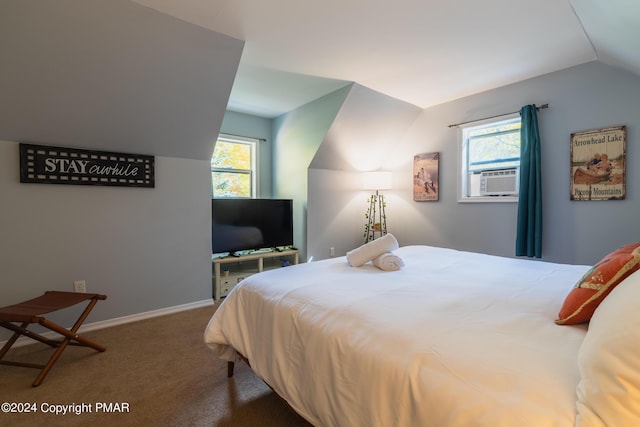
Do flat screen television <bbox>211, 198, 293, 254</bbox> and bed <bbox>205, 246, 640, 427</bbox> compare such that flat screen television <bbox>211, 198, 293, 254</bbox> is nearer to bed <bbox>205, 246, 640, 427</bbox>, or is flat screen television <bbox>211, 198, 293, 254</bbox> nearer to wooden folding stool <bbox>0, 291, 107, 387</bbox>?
wooden folding stool <bbox>0, 291, 107, 387</bbox>

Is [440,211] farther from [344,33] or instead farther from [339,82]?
[344,33]

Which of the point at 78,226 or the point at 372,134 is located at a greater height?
the point at 372,134

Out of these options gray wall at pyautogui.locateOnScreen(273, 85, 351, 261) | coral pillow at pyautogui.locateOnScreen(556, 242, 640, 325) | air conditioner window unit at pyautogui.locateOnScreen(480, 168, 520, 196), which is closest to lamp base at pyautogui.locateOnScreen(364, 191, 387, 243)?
gray wall at pyautogui.locateOnScreen(273, 85, 351, 261)

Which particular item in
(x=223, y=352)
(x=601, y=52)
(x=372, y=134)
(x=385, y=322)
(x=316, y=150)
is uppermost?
(x=601, y=52)

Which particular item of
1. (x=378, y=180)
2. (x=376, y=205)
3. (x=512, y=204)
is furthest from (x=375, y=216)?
(x=512, y=204)

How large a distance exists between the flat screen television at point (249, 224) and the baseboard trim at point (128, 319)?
0.62 meters

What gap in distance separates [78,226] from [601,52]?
477cm

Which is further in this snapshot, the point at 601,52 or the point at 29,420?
the point at 601,52

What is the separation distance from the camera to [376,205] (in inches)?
183

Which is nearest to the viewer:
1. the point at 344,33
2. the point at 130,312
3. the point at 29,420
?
the point at 29,420

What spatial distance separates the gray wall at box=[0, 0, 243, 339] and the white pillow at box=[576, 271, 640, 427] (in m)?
2.76

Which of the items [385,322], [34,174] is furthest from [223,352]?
[34,174]

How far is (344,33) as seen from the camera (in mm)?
2285

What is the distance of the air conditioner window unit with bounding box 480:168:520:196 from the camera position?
3344 mm
